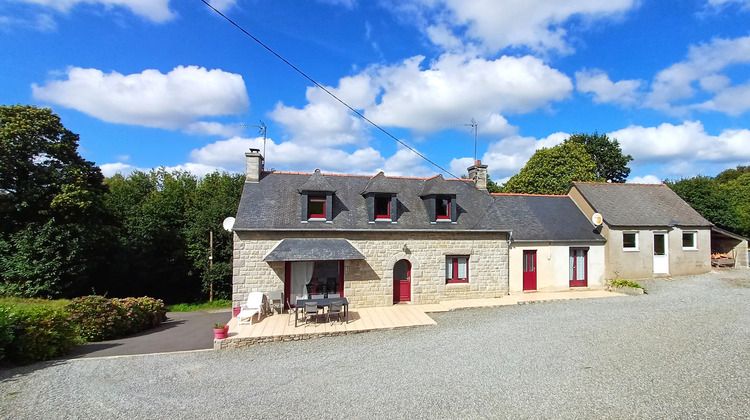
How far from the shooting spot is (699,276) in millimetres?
19188

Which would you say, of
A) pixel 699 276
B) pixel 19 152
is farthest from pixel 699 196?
pixel 19 152

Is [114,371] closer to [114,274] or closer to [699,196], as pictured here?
[114,274]

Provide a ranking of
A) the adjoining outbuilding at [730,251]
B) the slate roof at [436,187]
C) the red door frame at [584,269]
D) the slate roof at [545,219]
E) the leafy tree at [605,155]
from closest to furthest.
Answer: the slate roof at [436,187] → the slate roof at [545,219] → the red door frame at [584,269] → the adjoining outbuilding at [730,251] → the leafy tree at [605,155]

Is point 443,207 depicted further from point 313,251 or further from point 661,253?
point 661,253

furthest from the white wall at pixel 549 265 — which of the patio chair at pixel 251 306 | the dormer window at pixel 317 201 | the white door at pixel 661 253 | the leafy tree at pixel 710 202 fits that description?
the leafy tree at pixel 710 202

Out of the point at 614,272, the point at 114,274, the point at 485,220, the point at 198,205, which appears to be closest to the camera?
the point at 485,220

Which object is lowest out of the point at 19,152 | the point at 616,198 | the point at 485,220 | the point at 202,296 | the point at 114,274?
the point at 202,296

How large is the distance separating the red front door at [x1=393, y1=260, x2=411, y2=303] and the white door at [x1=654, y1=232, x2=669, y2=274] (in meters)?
14.3

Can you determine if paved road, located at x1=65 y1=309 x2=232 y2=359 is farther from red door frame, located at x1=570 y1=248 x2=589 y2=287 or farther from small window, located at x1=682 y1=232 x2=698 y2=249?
small window, located at x1=682 y1=232 x2=698 y2=249

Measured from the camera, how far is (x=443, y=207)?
1586 cm

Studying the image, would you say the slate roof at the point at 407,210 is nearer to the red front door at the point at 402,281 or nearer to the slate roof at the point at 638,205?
the slate roof at the point at 638,205

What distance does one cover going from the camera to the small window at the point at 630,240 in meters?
18.9

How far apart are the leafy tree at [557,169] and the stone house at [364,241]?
2106 cm

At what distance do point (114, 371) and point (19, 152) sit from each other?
13.9m
